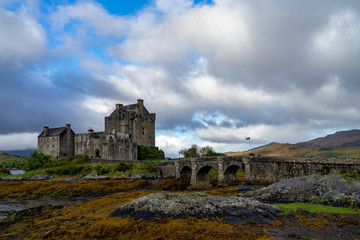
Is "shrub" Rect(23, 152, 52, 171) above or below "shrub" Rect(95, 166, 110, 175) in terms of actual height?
above

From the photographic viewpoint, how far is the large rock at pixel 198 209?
39.2 feet

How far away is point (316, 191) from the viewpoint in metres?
17.8

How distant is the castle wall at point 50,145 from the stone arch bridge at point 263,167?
3588 cm

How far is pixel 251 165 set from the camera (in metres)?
31.6

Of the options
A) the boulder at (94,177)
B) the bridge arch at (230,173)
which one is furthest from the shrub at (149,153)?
the bridge arch at (230,173)

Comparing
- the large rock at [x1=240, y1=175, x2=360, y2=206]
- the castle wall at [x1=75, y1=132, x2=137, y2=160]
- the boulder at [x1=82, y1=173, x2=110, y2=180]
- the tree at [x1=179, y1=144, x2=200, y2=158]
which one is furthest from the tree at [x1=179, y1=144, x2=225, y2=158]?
the large rock at [x1=240, y1=175, x2=360, y2=206]

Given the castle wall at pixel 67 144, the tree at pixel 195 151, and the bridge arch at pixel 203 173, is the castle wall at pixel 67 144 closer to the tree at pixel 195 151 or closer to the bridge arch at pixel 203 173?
the tree at pixel 195 151

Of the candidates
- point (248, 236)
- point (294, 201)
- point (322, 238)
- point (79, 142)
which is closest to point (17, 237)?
point (248, 236)

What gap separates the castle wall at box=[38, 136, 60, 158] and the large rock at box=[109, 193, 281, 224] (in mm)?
59143

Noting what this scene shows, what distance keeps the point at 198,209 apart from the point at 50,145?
6443 centimetres

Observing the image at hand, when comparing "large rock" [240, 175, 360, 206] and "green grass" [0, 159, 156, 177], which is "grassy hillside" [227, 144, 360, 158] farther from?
"large rock" [240, 175, 360, 206]

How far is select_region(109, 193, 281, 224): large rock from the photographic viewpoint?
11.9m

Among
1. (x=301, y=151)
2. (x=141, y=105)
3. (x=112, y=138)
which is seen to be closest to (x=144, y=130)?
(x=141, y=105)

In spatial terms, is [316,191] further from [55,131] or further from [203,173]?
[55,131]
